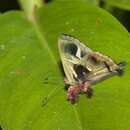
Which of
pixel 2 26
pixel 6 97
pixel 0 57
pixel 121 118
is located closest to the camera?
pixel 121 118

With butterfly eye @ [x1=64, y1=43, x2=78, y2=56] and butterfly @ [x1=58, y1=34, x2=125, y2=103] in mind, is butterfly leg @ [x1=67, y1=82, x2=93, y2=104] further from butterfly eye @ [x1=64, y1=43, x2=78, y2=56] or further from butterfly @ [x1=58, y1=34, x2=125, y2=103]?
butterfly eye @ [x1=64, y1=43, x2=78, y2=56]

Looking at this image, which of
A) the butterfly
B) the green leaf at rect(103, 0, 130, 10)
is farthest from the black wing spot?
the green leaf at rect(103, 0, 130, 10)

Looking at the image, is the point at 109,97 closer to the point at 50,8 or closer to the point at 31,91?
the point at 31,91

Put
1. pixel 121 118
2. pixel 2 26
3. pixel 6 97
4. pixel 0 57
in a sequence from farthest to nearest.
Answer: pixel 2 26
pixel 0 57
pixel 6 97
pixel 121 118

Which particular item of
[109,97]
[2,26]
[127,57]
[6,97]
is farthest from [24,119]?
[2,26]

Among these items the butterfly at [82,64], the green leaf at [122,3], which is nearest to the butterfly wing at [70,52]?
the butterfly at [82,64]
